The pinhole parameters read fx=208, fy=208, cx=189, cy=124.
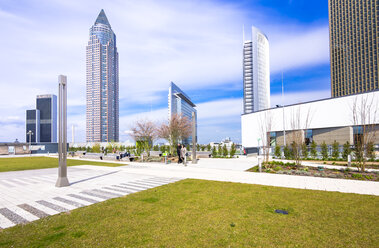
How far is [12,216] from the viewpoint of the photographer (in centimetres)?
529

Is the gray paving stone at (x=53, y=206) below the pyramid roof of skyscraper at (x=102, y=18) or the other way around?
below

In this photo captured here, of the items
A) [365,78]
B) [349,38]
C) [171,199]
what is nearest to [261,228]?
[171,199]

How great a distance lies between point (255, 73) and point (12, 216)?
5178 inches

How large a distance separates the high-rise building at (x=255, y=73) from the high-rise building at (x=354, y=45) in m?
36.3

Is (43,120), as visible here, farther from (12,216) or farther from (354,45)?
(354,45)

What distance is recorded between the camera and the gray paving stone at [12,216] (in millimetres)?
4922

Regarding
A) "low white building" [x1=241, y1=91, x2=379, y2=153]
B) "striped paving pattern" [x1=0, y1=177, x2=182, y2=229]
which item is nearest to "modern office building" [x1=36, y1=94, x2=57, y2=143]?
"low white building" [x1=241, y1=91, x2=379, y2=153]

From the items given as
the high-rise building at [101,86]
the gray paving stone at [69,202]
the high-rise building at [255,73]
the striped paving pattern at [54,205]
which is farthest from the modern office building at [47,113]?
the gray paving stone at [69,202]

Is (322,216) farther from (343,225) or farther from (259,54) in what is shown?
(259,54)

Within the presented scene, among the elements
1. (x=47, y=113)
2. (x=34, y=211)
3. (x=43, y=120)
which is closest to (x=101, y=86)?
(x=47, y=113)

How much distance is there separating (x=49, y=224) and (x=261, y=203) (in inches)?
216

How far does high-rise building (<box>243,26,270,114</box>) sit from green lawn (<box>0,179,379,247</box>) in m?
122

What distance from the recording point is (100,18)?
163 meters

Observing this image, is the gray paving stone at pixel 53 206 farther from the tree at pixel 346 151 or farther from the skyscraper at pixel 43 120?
the skyscraper at pixel 43 120
